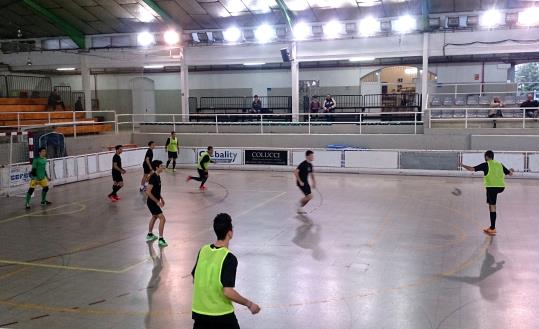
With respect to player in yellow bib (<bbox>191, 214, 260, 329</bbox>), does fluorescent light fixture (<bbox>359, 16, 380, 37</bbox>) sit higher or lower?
higher

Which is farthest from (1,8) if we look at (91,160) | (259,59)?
(259,59)

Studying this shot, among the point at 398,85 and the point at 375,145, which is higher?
the point at 398,85

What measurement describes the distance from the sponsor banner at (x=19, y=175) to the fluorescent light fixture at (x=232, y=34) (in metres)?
14.2

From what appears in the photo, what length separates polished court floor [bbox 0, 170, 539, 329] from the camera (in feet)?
24.5

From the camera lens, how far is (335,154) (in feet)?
79.5

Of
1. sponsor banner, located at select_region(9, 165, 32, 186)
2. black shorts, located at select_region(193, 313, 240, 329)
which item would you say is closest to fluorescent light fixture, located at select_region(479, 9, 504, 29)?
sponsor banner, located at select_region(9, 165, 32, 186)

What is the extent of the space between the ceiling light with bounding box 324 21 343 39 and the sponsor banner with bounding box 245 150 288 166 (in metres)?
7.42

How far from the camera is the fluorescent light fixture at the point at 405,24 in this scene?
1026 inches

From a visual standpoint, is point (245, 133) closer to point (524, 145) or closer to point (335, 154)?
point (335, 154)

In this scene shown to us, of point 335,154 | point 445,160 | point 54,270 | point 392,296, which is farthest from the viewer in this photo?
point 335,154

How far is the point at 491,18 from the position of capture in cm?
2470

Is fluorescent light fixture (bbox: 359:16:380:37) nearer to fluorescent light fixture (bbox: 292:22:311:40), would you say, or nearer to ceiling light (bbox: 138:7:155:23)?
fluorescent light fixture (bbox: 292:22:311:40)

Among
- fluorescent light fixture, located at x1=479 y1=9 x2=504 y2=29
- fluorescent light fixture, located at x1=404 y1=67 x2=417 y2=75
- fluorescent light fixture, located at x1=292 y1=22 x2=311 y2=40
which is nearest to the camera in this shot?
fluorescent light fixture, located at x1=479 y1=9 x2=504 y2=29

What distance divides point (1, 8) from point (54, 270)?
25.0 metres
